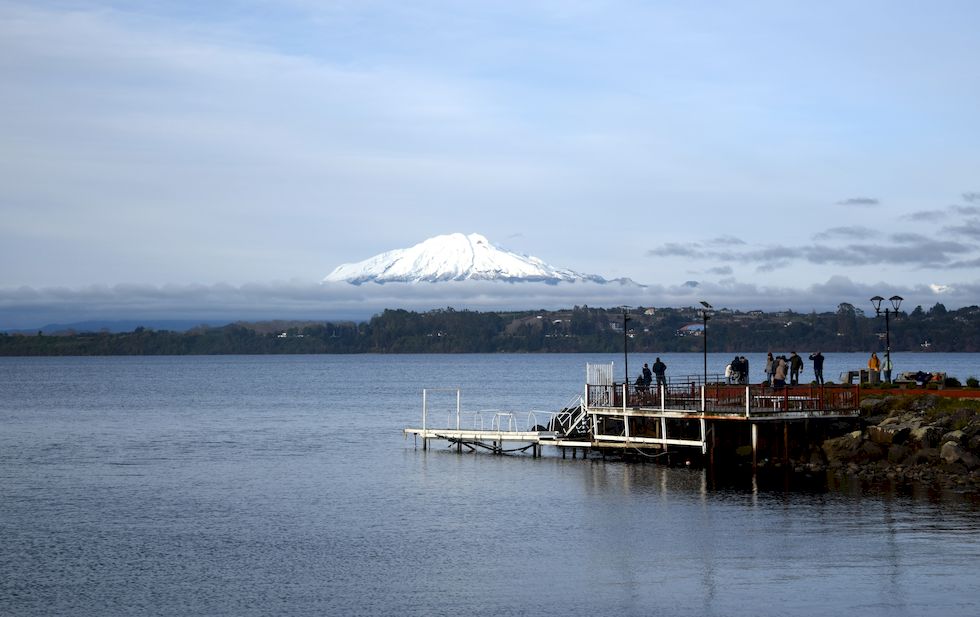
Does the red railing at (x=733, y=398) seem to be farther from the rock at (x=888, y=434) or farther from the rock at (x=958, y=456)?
the rock at (x=958, y=456)

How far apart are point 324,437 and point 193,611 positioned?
4382cm

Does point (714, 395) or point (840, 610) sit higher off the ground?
point (714, 395)

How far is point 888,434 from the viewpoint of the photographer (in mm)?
44469

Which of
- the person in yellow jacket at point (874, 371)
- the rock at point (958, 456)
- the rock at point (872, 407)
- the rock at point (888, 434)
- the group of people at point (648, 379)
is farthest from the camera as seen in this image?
the person in yellow jacket at point (874, 371)

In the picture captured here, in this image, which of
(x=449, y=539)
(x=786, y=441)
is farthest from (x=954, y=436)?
(x=449, y=539)

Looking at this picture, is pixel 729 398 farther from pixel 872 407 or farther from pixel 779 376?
pixel 872 407

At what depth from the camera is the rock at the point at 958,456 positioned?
4138 centimetres

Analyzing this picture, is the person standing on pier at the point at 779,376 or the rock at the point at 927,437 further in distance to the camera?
the person standing on pier at the point at 779,376

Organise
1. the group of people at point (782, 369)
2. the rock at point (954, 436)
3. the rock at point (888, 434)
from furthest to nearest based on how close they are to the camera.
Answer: the group of people at point (782, 369) → the rock at point (888, 434) → the rock at point (954, 436)

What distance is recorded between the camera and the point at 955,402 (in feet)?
155

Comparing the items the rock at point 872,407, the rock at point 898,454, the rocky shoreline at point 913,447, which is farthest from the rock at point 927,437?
the rock at point 872,407

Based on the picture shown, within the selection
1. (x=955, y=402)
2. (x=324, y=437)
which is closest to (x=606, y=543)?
(x=955, y=402)

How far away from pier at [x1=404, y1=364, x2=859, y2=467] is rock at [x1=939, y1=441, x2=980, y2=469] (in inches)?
202

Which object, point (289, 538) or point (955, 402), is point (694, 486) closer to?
point (955, 402)
